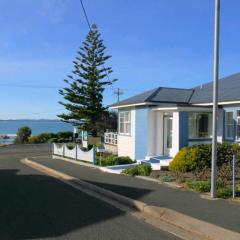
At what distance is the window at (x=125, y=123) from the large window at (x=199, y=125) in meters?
5.01

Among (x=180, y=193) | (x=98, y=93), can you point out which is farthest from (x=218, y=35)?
(x=98, y=93)

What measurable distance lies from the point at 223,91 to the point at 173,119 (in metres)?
3.07

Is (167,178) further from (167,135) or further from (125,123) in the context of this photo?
(125,123)

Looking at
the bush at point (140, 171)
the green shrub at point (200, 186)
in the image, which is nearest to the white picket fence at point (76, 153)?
the bush at point (140, 171)

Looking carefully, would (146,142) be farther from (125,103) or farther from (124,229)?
(124,229)

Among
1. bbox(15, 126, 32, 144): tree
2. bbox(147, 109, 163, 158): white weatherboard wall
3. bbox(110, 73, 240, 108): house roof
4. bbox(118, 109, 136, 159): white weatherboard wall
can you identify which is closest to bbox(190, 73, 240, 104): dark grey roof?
bbox(110, 73, 240, 108): house roof

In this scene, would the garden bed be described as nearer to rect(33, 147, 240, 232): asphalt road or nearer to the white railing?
rect(33, 147, 240, 232): asphalt road

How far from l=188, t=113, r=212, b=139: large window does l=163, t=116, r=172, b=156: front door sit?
1612 mm

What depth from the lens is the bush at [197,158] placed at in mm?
17828

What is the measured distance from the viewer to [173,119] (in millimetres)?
21656

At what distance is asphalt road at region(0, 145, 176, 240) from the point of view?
832 centimetres

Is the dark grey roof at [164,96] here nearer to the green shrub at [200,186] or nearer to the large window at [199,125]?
the large window at [199,125]

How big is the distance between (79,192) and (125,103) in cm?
1247

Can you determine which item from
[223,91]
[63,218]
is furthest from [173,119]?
[63,218]
